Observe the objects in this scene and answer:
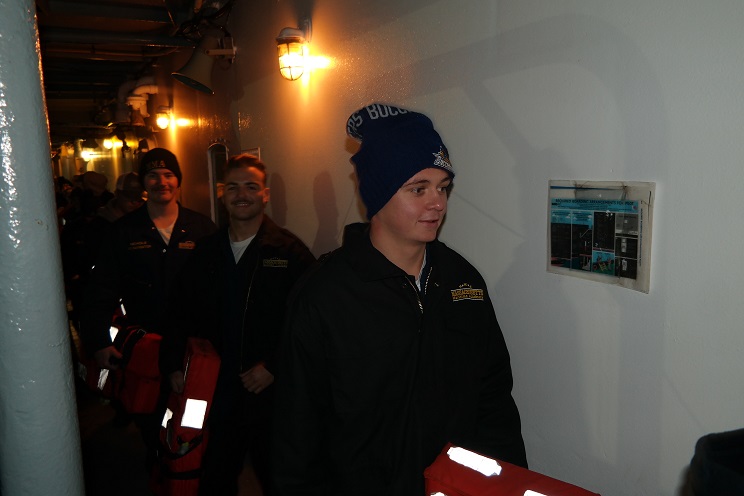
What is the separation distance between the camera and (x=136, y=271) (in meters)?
3.58

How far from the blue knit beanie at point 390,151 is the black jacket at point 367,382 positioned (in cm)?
23

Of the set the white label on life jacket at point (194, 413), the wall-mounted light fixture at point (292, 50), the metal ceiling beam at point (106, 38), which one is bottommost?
the white label on life jacket at point (194, 413)

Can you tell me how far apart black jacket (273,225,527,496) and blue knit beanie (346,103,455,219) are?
23 cm

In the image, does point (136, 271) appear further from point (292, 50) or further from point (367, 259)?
point (367, 259)

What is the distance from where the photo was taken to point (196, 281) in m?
2.94

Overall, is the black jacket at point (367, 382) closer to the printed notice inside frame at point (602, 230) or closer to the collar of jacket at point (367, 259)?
the collar of jacket at point (367, 259)

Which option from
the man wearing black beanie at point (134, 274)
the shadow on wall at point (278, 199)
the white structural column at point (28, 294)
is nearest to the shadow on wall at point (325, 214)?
the shadow on wall at point (278, 199)

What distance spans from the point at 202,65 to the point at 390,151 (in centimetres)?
363

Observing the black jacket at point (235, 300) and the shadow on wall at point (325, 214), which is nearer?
the black jacket at point (235, 300)

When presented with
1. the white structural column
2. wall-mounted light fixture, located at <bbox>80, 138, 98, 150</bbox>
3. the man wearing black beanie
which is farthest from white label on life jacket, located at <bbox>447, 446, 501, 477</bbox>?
wall-mounted light fixture, located at <bbox>80, 138, 98, 150</bbox>

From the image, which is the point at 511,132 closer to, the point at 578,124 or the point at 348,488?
the point at 578,124

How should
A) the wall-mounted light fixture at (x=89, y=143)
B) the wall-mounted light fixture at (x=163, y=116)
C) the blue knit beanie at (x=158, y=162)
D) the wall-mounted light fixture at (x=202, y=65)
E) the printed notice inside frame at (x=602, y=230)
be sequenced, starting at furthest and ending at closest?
the wall-mounted light fixture at (x=89, y=143) < the wall-mounted light fixture at (x=163, y=116) < the wall-mounted light fixture at (x=202, y=65) < the blue knit beanie at (x=158, y=162) < the printed notice inside frame at (x=602, y=230)

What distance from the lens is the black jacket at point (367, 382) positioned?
1.75 metres

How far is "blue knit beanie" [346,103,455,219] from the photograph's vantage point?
1.78m
